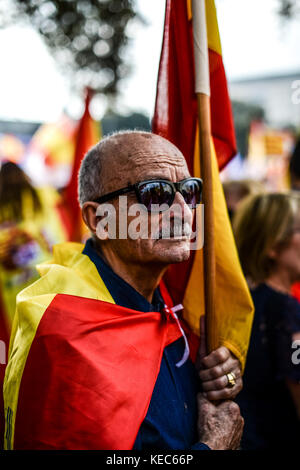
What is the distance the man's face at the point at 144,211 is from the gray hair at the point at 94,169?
0.15 feet

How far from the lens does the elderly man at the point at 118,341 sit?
1405mm

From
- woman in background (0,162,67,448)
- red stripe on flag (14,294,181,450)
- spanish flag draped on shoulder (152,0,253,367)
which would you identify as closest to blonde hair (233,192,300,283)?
spanish flag draped on shoulder (152,0,253,367)

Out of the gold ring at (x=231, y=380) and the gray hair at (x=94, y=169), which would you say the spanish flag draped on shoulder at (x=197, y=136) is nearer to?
the gold ring at (x=231, y=380)

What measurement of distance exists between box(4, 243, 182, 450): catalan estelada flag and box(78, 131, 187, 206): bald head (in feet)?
1.24

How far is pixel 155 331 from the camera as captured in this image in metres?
1.72

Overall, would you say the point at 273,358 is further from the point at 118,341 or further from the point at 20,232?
the point at 20,232

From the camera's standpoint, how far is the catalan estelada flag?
1385 millimetres

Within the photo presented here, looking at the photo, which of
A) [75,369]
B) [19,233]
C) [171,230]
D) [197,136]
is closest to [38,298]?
[75,369]

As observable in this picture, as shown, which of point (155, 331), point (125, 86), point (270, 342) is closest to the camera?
point (155, 331)

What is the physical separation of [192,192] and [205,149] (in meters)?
0.18
